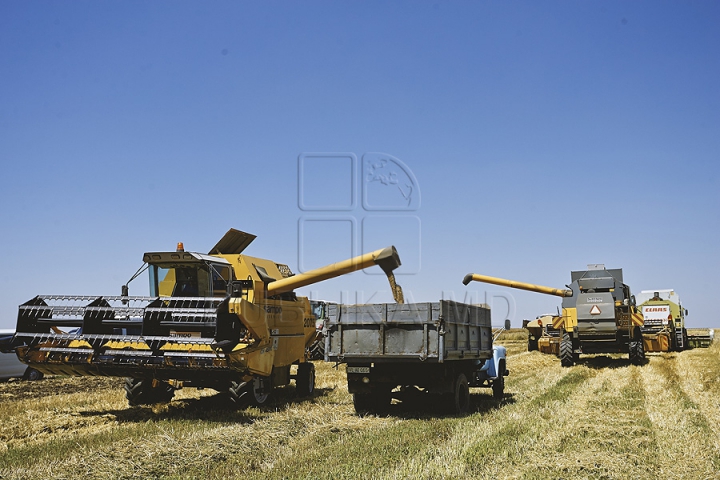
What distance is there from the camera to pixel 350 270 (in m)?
10.4

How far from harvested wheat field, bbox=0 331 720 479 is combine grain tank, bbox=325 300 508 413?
0.50 meters

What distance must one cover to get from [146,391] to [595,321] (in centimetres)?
1529

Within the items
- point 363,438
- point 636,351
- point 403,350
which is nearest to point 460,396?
point 403,350

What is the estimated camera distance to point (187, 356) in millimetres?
9141

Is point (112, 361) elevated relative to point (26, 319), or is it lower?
lower

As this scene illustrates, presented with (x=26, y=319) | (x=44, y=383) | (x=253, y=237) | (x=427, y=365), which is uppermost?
(x=253, y=237)

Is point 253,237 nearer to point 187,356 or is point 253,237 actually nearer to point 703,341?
point 187,356

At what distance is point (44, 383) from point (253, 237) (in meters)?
9.39

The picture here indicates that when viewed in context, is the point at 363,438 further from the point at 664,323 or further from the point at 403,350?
the point at 664,323

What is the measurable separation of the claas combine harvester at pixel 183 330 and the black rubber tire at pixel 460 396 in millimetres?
1692

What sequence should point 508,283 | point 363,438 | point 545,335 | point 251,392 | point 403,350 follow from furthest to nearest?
point 545,335
point 508,283
point 251,392
point 403,350
point 363,438

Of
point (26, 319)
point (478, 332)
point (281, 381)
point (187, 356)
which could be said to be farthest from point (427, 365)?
point (26, 319)

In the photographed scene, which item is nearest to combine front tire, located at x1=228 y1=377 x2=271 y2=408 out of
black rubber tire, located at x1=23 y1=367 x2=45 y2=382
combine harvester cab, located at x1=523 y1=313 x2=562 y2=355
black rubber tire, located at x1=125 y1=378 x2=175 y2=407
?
black rubber tire, located at x1=125 y1=378 x2=175 y2=407

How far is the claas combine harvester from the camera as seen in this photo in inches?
367
